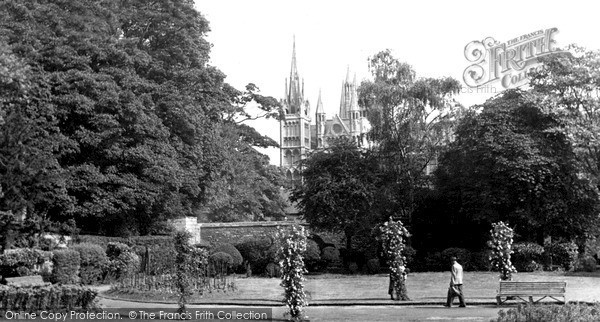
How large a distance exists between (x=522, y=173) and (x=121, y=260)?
18979mm

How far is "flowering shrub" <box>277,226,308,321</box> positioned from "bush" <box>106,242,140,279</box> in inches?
603

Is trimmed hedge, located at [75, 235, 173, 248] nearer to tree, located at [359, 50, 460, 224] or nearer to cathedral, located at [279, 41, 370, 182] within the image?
tree, located at [359, 50, 460, 224]

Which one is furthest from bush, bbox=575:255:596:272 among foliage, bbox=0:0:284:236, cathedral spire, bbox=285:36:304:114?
cathedral spire, bbox=285:36:304:114

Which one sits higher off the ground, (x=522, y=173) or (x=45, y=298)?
(x=522, y=173)

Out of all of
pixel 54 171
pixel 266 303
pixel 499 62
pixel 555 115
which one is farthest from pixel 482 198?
pixel 54 171

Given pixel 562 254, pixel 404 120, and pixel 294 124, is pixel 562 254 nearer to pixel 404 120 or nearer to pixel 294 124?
pixel 404 120

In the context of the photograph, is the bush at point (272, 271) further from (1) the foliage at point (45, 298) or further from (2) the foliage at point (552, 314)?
(2) the foliage at point (552, 314)

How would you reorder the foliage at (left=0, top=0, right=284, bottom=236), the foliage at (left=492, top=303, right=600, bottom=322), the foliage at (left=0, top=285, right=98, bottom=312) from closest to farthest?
the foliage at (left=492, top=303, right=600, bottom=322)
the foliage at (left=0, top=285, right=98, bottom=312)
the foliage at (left=0, top=0, right=284, bottom=236)

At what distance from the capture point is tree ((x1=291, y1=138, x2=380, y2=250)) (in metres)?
38.1

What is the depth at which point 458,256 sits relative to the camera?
123 feet

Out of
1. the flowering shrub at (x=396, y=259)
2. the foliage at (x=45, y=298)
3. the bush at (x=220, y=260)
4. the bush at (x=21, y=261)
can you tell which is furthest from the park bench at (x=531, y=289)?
the bush at (x=21, y=261)

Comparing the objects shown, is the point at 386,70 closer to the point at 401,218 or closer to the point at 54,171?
the point at 401,218

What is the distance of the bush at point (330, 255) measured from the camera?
38.6 metres

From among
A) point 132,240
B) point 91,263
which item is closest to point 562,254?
point 132,240
